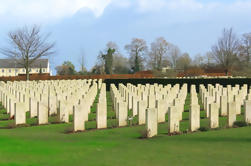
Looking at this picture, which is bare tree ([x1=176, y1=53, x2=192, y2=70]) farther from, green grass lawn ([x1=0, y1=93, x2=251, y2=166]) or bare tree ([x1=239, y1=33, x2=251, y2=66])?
green grass lawn ([x1=0, y1=93, x2=251, y2=166])

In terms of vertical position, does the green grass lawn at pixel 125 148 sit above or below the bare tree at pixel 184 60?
below

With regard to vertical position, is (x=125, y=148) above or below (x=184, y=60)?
below

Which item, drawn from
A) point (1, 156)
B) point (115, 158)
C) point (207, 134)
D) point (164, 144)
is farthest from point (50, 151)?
point (207, 134)

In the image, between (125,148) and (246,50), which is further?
(246,50)

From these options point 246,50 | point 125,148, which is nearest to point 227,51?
point 246,50

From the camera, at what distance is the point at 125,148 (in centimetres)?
645

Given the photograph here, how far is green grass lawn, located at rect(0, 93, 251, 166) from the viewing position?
556 cm

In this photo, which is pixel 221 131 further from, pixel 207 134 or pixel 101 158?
pixel 101 158

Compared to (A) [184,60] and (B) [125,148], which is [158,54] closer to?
(A) [184,60]

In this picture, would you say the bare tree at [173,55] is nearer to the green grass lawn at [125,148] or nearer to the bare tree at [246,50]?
the bare tree at [246,50]

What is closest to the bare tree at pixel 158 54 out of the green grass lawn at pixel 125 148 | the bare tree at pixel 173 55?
the bare tree at pixel 173 55

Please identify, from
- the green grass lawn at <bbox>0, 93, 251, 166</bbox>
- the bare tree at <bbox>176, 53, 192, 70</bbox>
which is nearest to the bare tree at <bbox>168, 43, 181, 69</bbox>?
the bare tree at <bbox>176, 53, 192, 70</bbox>

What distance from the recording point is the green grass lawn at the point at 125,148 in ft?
18.2

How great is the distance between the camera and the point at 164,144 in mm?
6730
